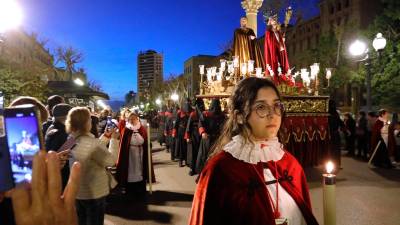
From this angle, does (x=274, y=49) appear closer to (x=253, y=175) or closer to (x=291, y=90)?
(x=291, y=90)

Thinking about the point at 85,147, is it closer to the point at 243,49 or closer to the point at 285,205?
the point at 285,205

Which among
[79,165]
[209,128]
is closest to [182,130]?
[209,128]

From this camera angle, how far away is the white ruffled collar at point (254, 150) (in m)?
2.46

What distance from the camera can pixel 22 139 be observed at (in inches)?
51.3

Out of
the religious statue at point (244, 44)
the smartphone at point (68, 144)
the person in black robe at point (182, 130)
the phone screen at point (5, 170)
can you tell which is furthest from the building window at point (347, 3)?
the phone screen at point (5, 170)

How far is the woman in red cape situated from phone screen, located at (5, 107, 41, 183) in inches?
295

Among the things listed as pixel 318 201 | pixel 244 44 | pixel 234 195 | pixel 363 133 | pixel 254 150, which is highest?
pixel 244 44

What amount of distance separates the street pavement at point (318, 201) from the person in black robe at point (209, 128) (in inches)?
28.6

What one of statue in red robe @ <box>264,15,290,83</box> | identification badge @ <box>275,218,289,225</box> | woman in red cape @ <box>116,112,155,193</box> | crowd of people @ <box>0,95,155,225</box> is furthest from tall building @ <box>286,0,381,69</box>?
identification badge @ <box>275,218,289,225</box>

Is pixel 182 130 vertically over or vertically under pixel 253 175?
under

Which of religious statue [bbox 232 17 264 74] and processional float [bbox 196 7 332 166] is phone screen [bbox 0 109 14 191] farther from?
religious statue [bbox 232 17 264 74]

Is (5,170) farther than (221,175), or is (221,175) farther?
(221,175)

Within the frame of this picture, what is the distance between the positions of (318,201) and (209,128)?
3961mm

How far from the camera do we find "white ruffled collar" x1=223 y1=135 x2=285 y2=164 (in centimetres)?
246
